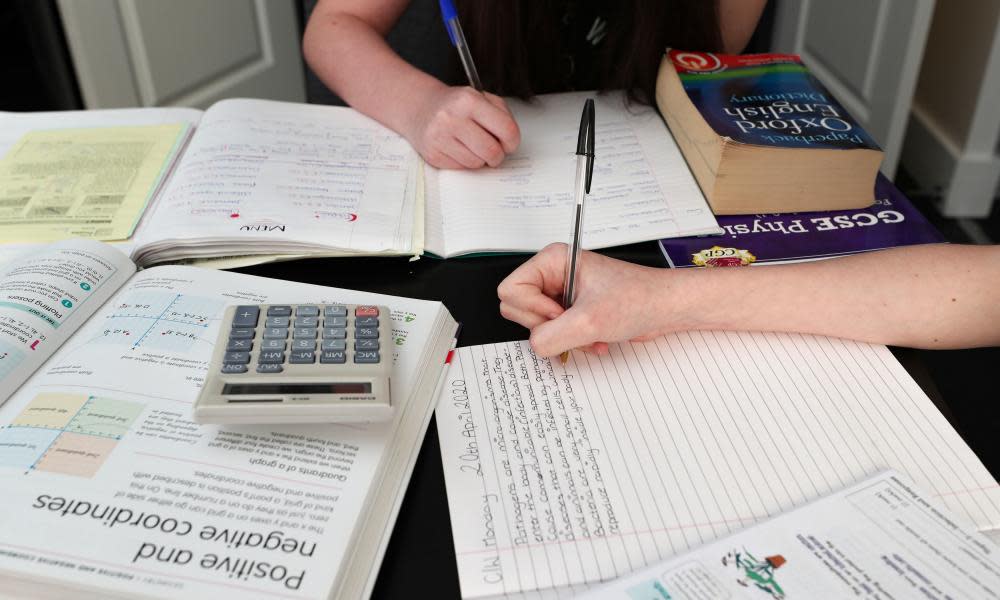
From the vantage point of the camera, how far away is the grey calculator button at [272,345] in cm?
50

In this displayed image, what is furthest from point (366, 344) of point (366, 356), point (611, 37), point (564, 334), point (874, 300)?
point (611, 37)

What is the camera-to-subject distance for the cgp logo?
2.76 ft

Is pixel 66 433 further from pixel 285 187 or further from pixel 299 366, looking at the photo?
pixel 285 187

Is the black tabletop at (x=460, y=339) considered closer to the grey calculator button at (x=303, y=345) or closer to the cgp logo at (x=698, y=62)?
the grey calculator button at (x=303, y=345)

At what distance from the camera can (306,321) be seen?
1.76 feet

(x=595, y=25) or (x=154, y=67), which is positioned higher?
(x=595, y=25)

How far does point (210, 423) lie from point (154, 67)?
1.57 m

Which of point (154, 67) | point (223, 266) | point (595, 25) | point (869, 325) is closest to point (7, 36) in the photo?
point (154, 67)

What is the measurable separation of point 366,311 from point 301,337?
0.17 feet

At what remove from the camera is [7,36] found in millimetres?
2562

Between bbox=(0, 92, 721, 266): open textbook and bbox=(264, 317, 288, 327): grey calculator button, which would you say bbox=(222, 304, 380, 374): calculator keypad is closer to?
bbox=(264, 317, 288, 327): grey calculator button

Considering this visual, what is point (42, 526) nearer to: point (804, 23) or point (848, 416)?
point (848, 416)

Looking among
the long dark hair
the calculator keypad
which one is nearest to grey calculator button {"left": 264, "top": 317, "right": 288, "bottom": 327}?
the calculator keypad

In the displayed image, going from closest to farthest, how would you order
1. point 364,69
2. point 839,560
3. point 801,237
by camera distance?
point 839,560, point 801,237, point 364,69
